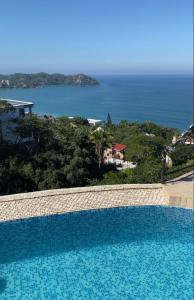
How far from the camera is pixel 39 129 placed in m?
21.5

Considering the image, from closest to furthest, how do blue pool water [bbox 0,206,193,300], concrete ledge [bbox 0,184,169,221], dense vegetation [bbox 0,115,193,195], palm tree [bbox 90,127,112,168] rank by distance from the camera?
blue pool water [bbox 0,206,193,300]
concrete ledge [bbox 0,184,169,221]
dense vegetation [bbox 0,115,193,195]
palm tree [bbox 90,127,112,168]

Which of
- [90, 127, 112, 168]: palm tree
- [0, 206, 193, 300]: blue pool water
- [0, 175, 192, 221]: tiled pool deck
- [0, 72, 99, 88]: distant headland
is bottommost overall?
[0, 206, 193, 300]: blue pool water

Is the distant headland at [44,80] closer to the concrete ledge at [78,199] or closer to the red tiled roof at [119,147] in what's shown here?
the red tiled roof at [119,147]

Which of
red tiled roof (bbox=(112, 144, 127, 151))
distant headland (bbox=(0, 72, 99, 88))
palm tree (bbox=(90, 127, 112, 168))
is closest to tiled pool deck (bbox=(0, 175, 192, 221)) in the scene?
palm tree (bbox=(90, 127, 112, 168))

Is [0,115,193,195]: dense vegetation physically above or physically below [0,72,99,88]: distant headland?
below

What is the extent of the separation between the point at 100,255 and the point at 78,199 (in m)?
3.69

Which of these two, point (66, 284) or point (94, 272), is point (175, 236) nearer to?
point (94, 272)

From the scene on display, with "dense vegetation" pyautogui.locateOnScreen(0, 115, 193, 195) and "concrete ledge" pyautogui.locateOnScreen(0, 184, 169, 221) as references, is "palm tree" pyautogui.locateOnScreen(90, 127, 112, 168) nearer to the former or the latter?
"dense vegetation" pyautogui.locateOnScreen(0, 115, 193, 195)

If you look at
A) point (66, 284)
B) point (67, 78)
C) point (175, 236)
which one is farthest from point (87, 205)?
point (67, 78)

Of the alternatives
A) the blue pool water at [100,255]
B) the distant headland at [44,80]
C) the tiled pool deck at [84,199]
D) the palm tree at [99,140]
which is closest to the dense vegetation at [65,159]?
the palm tree at [99,140]

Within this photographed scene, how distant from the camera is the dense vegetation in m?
17.2

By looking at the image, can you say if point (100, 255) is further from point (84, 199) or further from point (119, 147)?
point (119, 147)

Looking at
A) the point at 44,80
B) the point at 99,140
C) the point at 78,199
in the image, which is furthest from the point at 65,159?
the point at 44,80

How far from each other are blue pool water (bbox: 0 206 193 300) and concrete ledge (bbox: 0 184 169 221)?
0.37 m
